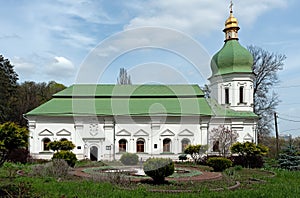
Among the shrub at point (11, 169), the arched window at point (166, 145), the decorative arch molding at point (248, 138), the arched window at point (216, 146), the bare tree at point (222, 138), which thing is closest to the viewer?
the shrub at point (11, 169)

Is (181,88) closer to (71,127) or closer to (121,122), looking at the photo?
(121,122)

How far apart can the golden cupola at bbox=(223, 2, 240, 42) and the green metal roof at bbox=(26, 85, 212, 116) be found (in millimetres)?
6726

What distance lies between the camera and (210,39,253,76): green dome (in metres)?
32.9

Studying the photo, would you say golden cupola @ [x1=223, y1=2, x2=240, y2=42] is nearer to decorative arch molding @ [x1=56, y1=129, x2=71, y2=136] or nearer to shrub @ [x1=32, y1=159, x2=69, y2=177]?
decorative arch molding @ [x1=56, y1=129, x2=71, y2=136]

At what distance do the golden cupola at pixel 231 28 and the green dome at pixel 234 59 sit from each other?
1.31 m

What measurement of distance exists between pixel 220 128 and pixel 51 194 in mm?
22800

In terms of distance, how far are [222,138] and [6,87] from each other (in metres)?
31.1

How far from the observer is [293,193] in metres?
9.97

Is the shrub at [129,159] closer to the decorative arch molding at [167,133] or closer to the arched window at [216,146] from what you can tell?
the decorative arch molding at [167,133]

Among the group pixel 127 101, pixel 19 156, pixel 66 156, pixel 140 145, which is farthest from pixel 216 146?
pixel 19 156

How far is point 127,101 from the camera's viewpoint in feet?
106

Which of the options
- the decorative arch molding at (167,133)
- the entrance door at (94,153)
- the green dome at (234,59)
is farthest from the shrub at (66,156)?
the green dome at (234,59)

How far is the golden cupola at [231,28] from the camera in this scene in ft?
114

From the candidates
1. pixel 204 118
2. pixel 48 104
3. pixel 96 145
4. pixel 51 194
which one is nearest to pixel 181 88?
pixel 204 118
